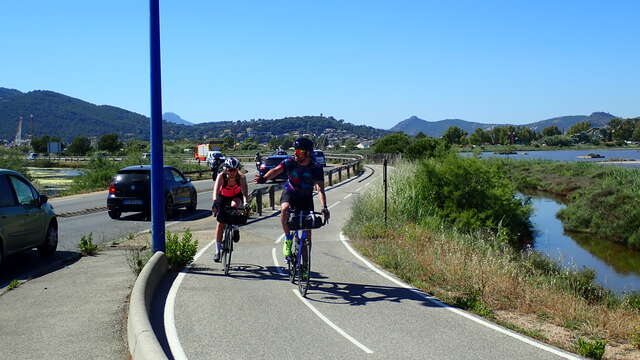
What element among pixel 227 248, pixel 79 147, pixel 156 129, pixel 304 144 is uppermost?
pixel 156 129

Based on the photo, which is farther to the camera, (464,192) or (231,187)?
(464,192)

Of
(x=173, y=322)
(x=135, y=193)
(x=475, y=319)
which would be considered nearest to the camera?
(x=173, y=322)

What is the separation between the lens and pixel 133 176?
65.7 ft

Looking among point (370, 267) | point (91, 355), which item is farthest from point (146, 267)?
point (370, 267)

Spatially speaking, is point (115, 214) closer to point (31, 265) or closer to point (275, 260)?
point (31, 265)

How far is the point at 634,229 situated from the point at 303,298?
82.5 feet

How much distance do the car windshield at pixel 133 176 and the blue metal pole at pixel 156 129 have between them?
32.1 feet

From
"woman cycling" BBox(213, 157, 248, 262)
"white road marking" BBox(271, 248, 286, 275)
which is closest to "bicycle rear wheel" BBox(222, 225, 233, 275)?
"woman cycling" BBox(213, 157, 248, 262)

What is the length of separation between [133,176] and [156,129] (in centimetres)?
1023

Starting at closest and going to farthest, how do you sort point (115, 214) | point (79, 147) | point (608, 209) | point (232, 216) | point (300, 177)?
point (300, 177) → point (232, 216) → point (115, 214) → point (608, 209) → point (79, 147)

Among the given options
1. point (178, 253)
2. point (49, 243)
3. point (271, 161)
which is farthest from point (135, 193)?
point (271, 161)

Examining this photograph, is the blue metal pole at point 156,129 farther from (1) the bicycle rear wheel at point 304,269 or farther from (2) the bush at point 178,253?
(1) the bicycle rear wheel at point 304,269

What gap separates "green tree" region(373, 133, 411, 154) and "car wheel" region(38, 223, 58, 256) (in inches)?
2312

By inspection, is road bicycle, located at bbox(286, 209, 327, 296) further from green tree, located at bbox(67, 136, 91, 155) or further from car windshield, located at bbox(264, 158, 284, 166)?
green tree, located at bbox(67, 136, 91, 155)
